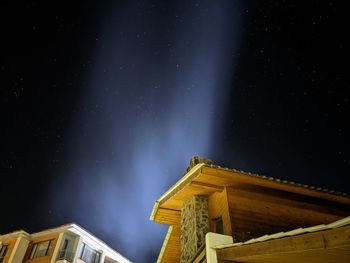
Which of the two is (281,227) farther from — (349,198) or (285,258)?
(285,258)

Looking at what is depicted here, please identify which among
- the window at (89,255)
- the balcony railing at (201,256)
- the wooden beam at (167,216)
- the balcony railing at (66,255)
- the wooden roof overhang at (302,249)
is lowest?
the wooden roof overhang at (302,249)

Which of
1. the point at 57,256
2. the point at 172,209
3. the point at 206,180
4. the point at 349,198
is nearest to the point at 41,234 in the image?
the point at 57,256

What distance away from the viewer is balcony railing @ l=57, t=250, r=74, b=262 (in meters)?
29.6

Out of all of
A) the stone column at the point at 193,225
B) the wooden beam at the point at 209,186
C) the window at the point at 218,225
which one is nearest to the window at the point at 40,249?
the stone column at the point at 193,225

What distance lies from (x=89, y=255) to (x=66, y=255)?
11.8 ft

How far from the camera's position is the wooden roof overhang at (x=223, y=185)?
8.67m

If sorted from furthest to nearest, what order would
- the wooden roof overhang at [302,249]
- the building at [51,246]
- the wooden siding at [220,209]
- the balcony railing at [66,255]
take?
the building at [51,246], the balcony railing at [66,255], the wooden siding at [220,209], the wooden roof overhang at [302,249]

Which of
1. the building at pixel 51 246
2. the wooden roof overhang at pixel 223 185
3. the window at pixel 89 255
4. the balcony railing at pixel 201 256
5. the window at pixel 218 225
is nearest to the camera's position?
the balcony railing at pixel 201 256

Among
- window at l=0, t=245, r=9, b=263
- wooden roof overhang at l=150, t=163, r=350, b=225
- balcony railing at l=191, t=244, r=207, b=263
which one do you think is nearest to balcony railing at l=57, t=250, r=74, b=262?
window at l=0, t=245, r=9, b=263

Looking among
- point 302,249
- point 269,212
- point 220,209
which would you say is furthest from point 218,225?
point 302,249

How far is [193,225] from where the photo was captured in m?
9.30

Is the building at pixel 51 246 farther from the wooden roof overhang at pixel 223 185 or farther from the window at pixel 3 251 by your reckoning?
the wooden roof overhang at pixel 223 185

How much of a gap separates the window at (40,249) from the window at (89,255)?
3.68m

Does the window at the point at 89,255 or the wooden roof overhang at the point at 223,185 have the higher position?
the window at the point at 89,255
